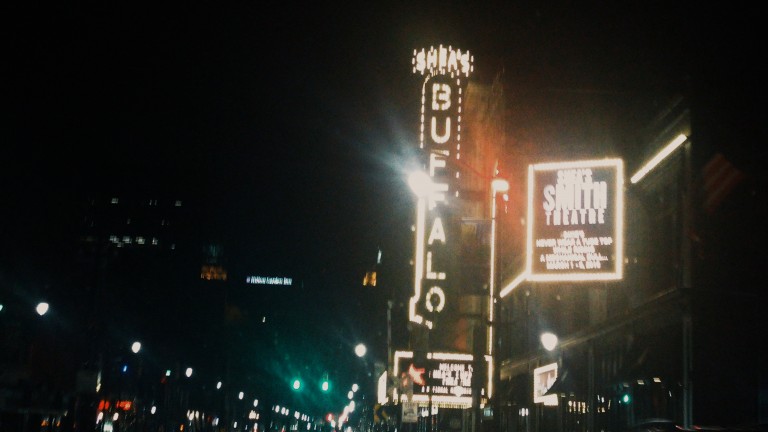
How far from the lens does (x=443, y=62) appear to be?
166 feet

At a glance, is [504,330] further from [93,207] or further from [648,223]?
[93,207]

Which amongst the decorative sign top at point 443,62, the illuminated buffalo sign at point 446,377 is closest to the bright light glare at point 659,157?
the illuminated buffalo sign at point 446,377

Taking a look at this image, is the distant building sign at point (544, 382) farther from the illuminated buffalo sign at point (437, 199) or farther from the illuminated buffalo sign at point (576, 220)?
the illuminated buffalo sign at point (576, 220)

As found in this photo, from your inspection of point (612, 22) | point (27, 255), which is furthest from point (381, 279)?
point (612, 22)

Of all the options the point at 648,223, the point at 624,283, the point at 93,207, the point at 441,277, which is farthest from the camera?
the point at 93,207

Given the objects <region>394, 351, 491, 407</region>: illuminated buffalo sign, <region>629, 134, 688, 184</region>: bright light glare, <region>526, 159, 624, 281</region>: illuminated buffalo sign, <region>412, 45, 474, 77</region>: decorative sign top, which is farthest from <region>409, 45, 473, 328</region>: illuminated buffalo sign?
<region>629, 134, 688, 184</region>: bright light glare

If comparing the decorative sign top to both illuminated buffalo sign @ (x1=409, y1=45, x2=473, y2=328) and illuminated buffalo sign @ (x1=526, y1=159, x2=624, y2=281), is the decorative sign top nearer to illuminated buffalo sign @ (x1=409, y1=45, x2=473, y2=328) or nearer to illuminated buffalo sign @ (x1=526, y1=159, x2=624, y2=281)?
illuminated buffalo sign @ (x1=409, y1=45, x2=473, y2=328)

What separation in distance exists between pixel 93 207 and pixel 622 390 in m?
39.6

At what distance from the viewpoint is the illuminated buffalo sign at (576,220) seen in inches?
834

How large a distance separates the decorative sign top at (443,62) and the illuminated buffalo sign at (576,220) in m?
27.2

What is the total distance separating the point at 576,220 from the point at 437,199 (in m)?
15.7

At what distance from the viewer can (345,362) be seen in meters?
161

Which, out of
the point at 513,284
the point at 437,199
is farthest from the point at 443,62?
the point at 513,284

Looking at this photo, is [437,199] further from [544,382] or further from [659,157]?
[659,157]
